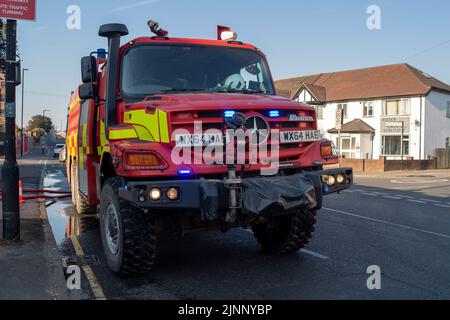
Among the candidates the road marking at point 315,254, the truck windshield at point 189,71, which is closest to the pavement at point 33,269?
the truck windshield at point 189,71

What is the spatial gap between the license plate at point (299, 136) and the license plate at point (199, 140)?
0.83 m

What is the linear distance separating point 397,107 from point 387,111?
2.68 ft

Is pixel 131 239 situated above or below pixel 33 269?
above

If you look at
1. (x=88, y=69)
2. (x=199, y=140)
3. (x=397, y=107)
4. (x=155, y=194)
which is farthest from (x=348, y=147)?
(x=155, y=194)

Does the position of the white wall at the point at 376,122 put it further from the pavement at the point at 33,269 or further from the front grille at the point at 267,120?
the pavement at the point at 33,269

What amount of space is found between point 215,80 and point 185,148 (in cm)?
159

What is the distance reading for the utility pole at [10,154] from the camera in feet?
22.4

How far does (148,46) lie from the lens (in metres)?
6.10

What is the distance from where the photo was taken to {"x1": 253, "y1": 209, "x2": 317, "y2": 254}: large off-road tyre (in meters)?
6.10

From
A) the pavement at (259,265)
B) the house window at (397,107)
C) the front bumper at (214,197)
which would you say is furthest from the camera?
the house window at (397,107)

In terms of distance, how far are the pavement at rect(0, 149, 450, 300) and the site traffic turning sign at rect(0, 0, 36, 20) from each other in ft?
10.7

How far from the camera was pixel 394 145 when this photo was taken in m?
37.0

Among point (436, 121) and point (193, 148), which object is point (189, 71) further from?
point (436, 121)

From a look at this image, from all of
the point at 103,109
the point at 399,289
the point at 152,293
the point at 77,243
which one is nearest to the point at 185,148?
the point at 152,293
